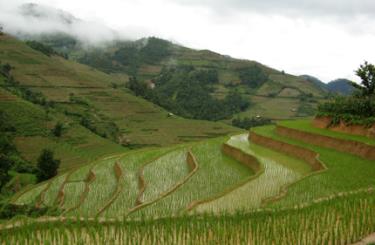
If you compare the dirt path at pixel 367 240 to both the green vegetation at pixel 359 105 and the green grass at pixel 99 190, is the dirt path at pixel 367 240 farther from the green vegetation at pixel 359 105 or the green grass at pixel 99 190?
the green vegetation at pixel 359 105

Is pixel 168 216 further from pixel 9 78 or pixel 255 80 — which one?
pixel 255 80

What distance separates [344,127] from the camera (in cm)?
2494

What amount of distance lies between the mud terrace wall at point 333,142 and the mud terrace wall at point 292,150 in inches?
56.0

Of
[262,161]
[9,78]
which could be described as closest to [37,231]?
[262,161]

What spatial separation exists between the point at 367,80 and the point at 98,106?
57.2 m

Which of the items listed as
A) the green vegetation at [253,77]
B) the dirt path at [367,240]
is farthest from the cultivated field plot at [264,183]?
the green vegetation at [253,77]

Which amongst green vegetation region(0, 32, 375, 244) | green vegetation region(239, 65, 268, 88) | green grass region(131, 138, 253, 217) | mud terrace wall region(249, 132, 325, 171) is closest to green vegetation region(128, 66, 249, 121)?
green vegetation region(0, 32, 375, 244)

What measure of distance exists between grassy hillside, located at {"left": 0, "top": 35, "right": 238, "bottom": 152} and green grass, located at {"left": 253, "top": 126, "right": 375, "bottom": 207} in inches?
1794

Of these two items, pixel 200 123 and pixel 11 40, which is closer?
pixel 200 123

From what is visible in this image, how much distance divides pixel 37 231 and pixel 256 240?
14.7ft

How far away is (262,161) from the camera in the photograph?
2164 cm

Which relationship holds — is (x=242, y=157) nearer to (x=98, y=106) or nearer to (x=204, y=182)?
(x=204, y=182)

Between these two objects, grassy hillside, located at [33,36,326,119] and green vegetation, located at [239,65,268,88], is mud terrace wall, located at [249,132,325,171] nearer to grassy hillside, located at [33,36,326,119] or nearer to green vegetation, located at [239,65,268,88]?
grassy hillside, located at [33,36,326,119]

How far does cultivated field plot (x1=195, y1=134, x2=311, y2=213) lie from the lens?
14.3 meters
